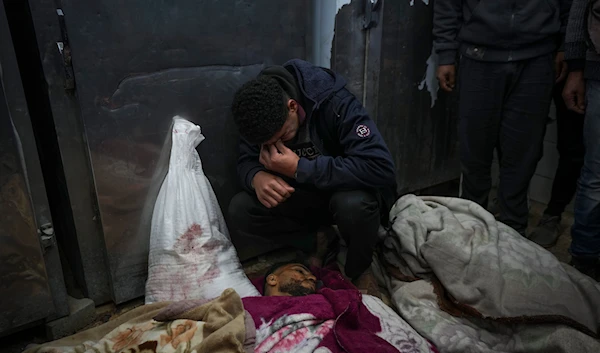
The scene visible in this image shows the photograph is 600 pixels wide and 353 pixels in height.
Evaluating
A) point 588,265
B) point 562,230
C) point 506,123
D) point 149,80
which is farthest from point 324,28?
point 562,230

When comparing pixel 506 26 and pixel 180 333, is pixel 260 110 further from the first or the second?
pixel 506 26

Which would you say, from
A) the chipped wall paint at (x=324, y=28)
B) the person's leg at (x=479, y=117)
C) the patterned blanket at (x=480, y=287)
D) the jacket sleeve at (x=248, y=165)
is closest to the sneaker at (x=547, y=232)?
the person's leg at (x=479, y=117)

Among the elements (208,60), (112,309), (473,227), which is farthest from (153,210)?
(473,227)

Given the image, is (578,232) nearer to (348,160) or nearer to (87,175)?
(348,160)

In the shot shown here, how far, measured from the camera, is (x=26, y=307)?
172 cm

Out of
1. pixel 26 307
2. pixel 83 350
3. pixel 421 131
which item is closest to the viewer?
pixel 83 350

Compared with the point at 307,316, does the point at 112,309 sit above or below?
below

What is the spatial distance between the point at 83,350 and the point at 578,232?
190 cm

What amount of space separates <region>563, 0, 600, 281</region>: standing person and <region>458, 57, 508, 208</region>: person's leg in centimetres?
27

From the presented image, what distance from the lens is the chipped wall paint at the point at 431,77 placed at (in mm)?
2438

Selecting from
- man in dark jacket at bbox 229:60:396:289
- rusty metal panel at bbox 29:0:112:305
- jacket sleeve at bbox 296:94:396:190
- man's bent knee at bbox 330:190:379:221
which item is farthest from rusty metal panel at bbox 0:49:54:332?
man's bent knee at bbox 330:190:379:221

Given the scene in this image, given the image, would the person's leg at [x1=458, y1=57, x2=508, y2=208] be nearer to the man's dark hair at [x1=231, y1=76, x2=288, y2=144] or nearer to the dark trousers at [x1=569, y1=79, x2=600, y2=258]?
the dark trousers at [x1=569, y1=79, x2=600, y2=258]

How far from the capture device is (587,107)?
1.94 metres

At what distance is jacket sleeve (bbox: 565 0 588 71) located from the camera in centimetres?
186
